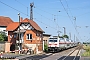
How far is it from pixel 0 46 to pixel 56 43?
11.2 metres

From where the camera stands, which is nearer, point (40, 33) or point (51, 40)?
point (51, 40)

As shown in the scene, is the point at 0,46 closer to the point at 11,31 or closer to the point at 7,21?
the point at 11,31

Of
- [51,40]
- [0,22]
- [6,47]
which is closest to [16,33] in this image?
[6,47]

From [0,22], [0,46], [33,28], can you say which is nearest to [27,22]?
[33,28]

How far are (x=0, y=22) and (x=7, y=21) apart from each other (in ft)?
12.1

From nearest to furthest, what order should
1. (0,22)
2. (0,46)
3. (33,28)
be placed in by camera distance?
1. (0,46)
2. (33,28)
3. (0,22)

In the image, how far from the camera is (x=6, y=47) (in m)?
43.0

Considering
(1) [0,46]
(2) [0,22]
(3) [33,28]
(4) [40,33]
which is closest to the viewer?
(1) [0,46]

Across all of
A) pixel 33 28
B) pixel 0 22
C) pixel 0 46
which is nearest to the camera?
pixel 0 46

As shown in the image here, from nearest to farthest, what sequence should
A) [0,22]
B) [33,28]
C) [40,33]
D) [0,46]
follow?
[0,46] < [33,28] < [40,33] < [0,22]

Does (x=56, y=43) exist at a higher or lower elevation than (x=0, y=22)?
lower

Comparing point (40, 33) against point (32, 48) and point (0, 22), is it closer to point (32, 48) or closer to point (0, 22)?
point (32, 48)

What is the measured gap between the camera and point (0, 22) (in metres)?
71.4

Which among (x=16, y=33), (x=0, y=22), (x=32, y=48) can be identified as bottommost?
(x=32, y=48)
